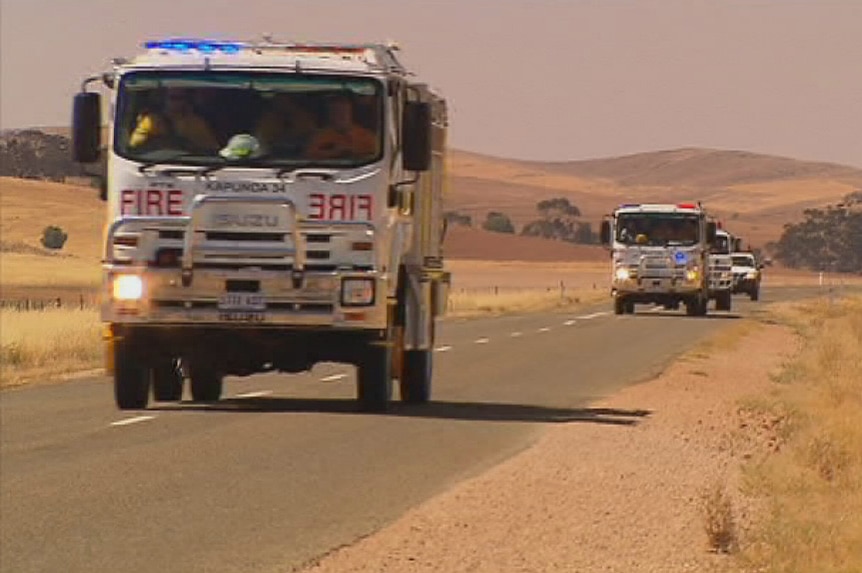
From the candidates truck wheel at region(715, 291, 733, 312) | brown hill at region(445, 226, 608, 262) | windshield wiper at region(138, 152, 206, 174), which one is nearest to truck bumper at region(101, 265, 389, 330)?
windshield wiper at region(138, 152, 206, 174)

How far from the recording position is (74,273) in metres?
104

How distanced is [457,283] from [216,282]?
9563cm

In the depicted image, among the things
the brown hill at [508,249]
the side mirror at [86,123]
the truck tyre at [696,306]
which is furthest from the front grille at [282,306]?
the brown hill at [508,249]

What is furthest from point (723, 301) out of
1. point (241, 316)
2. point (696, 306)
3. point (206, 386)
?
point (241, 316)

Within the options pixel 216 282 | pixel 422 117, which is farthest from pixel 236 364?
pixel 422 117

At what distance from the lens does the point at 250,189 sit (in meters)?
20.8

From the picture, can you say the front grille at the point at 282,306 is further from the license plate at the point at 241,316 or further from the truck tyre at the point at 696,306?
the truck tyre at the point at 696,306

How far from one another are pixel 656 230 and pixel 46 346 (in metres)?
20.5

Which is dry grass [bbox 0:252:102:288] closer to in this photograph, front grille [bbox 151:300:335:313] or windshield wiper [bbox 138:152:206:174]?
front grille [bbox 151:300:335:313]

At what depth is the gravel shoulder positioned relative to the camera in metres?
13.3

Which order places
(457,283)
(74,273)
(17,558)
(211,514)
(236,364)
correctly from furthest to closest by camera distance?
(457,283)
(74,273)
(236,364)
(211,514)
(17,558)

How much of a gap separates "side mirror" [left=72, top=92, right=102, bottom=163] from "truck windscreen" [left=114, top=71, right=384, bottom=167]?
16.9 inches

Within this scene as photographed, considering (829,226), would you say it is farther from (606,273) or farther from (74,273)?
(74,273)

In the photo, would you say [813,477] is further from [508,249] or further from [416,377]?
[508,249]
